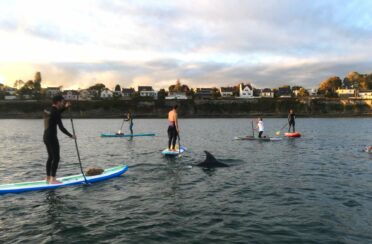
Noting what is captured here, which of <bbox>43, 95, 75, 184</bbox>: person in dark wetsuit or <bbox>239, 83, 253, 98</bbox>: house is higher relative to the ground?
<bbox>239, 83, 253, 98</bbox>: house

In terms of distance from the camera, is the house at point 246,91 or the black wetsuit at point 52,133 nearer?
the black wetsuit at point 52,133

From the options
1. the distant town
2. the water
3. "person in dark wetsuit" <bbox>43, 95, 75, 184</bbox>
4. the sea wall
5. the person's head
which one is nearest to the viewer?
the water

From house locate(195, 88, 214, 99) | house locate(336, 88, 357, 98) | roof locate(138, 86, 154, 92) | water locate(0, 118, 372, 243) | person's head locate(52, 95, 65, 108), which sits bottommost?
water locate(0, 118, 372, 243)

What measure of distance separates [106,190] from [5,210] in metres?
3.47

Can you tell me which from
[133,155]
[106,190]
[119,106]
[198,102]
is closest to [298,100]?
[198,102]

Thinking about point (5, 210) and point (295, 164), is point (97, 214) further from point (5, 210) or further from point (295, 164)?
point (295, 164)

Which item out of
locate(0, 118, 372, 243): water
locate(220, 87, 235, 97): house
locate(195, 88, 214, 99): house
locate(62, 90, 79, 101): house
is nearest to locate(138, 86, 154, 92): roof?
locate(195, 88, 214, 99): house

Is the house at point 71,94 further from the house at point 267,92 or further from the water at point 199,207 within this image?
the water at point 199,207

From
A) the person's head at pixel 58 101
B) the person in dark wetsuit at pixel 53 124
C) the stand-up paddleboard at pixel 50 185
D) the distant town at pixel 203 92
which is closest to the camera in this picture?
the person's head at pixel 58 101

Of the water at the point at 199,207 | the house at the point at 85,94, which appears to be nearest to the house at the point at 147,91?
the house at the point at 85,94

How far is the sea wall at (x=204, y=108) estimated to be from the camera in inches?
5502

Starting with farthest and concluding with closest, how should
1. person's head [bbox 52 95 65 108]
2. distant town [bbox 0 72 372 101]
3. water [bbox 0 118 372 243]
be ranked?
1. distant town [bbox 0 72 372 101]
2. person's head [bbox 52 95 65 108]
3. water [bbox 0 118 372 243]

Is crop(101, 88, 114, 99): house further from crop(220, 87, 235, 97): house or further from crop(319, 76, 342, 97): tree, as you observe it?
crop(319, 76, 342, 97): tree

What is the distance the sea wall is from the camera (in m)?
140
